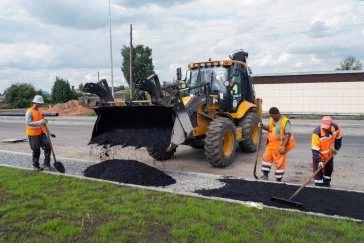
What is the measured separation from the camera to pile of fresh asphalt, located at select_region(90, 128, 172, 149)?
25.3ft

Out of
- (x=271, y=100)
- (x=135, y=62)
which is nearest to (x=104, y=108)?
(x=271, y=100)

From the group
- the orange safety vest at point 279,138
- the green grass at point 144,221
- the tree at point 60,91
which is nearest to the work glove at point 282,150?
the orange safety vest at point 279,138

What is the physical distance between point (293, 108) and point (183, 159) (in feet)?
55.1

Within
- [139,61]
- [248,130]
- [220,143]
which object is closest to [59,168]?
[220,143]

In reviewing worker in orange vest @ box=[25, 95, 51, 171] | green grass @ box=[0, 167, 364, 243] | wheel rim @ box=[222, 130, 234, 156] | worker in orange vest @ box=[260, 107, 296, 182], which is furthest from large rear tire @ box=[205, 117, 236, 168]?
worker in orange vest @ box=[25, 95, 51, 171]

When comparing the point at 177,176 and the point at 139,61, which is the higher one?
the point at 139,61

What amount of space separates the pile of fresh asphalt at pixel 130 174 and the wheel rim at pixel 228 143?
2007mm

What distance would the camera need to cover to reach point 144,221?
473cm

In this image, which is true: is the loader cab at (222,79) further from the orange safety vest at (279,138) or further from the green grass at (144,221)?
the green grass at (144,221)

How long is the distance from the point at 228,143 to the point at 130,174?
2.75 m

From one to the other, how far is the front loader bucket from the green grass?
189 centimetres

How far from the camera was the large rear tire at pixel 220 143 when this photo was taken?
8042mm

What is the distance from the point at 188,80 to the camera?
10.1 metres

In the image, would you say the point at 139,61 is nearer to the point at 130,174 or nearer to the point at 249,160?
the point at 249,160
